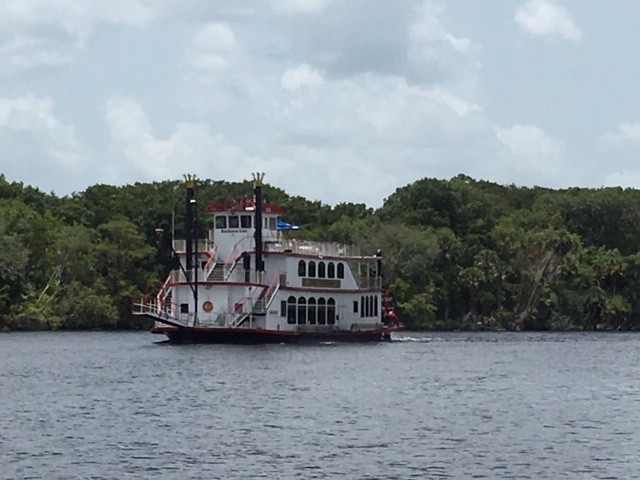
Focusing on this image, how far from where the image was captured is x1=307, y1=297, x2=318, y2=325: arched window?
9077cm

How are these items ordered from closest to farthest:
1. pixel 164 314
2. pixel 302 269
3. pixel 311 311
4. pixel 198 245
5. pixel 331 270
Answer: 1. pixel 164 314
2. pixel 302 269
3. pixel 311 311
4. pixel 198 245
5. pixel 331 270

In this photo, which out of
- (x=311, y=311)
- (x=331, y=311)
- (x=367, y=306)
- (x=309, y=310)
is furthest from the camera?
(x=367, y=306)

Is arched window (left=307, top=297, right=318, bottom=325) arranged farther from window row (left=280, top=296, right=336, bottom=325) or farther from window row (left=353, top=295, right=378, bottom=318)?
window row (left=353, top=295, right=378, bottom=318)

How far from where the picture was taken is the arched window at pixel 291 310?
→ 3502 inches

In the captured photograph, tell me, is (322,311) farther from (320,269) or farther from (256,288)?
(256,288)

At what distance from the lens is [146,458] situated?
4297 cm

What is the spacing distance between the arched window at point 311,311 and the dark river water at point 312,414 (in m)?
3.57

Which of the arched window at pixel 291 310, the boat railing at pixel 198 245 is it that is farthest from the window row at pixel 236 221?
the arched window at pixel 291 310

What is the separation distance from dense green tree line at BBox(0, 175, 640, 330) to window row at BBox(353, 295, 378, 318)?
3037cm

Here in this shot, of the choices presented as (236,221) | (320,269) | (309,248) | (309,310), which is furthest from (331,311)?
(236,221)

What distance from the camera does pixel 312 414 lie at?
176ft

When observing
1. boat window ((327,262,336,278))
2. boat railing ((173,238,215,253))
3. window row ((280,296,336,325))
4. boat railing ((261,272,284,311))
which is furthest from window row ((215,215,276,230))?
boat window ((327,262,336,278))

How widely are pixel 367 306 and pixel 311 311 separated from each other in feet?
18.7

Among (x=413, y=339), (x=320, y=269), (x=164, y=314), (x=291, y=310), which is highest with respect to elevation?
(x=320, y=269)
